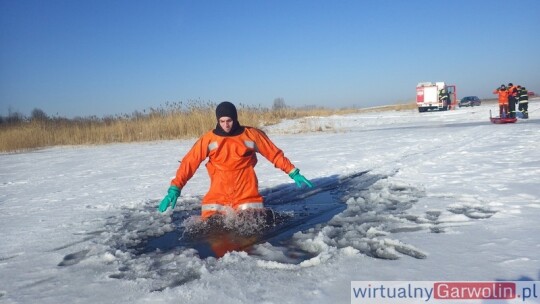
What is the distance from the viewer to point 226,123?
4.16 m

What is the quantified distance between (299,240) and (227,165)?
4.14 feet

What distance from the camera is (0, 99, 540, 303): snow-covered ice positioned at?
2.44m

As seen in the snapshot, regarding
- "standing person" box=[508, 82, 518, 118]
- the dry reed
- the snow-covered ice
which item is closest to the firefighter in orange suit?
the snow-covered ice

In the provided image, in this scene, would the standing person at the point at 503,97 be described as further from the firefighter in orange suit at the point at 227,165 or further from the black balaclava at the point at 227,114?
the black balaclava at the point at 227,114

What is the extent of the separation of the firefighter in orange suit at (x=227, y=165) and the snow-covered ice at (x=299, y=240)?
1.77ft

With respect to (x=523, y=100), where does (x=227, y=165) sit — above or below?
below

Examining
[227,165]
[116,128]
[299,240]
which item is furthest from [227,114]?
[116,128]

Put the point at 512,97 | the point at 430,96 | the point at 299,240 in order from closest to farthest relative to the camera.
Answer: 1. the point at 299,240
2. the point at 512,97
3. the point at 430,96

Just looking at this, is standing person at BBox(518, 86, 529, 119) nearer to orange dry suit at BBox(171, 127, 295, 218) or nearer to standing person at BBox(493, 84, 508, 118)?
standing person at BBox(493, 84, 508, 118)

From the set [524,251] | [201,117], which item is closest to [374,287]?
[524,251]

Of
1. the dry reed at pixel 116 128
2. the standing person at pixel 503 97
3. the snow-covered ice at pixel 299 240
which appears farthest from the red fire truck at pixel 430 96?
the snow-covered ice at pixel 299 240

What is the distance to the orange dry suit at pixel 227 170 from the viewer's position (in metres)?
4.15

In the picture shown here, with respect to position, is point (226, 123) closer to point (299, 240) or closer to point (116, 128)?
point (299, 240)

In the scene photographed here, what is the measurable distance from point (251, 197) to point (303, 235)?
0.90 m
